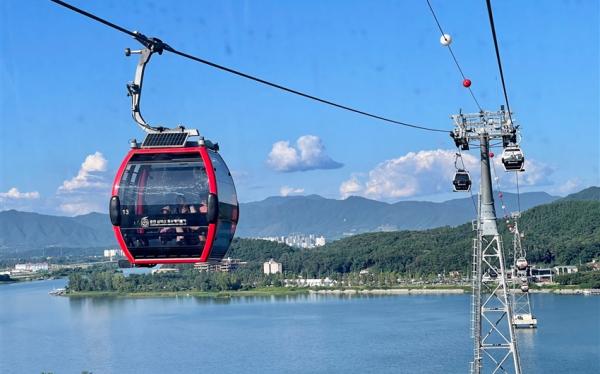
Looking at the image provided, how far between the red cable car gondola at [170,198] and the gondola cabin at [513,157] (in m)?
2.74

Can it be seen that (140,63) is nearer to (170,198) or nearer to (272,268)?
(170,198)

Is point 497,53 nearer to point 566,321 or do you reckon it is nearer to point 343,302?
point 566,321

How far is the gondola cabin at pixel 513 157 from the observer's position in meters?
6.46

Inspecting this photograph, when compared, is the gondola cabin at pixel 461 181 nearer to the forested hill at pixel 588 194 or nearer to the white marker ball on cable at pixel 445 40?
the white marker ball on cable at pixel 445 40

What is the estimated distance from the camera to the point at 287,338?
2862cm

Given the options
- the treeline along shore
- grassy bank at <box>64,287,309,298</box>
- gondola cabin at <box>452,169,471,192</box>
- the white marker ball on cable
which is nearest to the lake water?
grassy bank at <box>64,287,309,298</box>

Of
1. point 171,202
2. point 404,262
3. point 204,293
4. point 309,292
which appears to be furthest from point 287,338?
point 404,262

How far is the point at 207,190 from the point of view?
169 inches

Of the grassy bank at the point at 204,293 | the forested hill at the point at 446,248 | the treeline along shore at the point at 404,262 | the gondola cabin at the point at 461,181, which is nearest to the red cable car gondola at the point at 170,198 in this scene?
the gondola cabin at the point at 461,181

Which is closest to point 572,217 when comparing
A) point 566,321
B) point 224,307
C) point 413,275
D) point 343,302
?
point 413,275

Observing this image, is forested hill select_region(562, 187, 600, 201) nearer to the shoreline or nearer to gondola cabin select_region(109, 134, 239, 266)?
the shoreline

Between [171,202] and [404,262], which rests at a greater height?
[404,262]

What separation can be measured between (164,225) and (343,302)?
1583 inches

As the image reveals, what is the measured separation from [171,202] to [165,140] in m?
0.31
